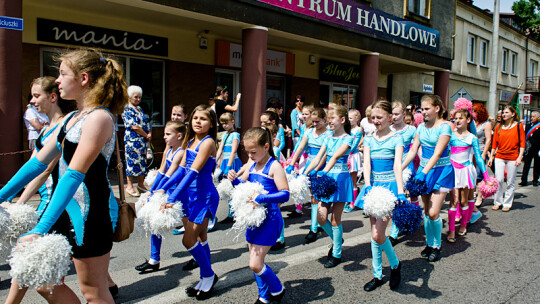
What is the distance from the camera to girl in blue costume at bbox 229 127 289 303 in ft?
11.0

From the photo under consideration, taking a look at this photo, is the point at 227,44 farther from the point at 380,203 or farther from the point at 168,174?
the point at 380,203

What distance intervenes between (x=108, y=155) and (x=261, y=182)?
56.5 inches

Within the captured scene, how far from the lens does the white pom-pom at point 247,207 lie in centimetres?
326

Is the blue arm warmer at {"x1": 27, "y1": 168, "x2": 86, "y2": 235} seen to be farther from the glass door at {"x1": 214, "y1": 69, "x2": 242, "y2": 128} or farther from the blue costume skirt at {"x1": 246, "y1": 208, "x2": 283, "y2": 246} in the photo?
the glass door at {"x1": 214, "y1": 69, "x2": 242, "y2": 128}

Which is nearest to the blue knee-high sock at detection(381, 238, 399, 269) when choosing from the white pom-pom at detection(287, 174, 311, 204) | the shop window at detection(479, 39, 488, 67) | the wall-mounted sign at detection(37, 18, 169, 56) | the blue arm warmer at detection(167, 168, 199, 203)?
the white pom-pom at detection(287, 174, 311, 204)

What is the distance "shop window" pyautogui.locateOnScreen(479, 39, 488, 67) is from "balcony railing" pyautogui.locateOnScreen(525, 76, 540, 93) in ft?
37.3

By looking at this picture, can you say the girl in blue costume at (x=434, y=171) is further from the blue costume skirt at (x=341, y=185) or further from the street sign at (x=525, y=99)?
the street sign at (x=525, y=99)

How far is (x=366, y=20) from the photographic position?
1412 cm

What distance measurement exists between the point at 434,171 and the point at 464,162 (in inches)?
57.9

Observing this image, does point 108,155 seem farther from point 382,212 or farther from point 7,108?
point 7,108

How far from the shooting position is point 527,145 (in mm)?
12008

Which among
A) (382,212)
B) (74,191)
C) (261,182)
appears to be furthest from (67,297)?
(382,212)

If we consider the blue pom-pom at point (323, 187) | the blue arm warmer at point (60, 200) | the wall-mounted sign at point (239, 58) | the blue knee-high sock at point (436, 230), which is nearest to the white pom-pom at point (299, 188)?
the blue pom-pom at point (323, 187)

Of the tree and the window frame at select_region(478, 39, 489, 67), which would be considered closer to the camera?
the window frame at select_region(478, 39, 489, 67)
